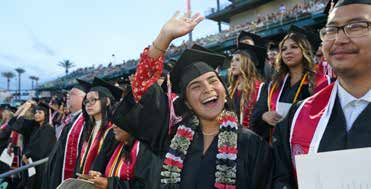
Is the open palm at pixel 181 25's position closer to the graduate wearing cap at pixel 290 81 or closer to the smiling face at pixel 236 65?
the graduate wearing cap at pixel 290 81

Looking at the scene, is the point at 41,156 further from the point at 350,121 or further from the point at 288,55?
the point at 350,121

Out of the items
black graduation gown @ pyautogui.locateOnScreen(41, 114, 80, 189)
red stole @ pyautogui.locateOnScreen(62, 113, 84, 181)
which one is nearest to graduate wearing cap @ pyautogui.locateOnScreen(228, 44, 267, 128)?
red stole @ pyautogui.locateOnScreen(62, 113, 84, 181)

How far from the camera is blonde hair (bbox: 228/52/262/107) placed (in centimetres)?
397

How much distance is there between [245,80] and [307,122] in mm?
2417

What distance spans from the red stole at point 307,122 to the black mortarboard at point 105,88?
3.00 metres

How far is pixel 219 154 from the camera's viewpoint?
6.73 feet

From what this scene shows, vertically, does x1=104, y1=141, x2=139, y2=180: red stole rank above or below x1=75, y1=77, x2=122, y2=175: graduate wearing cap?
below

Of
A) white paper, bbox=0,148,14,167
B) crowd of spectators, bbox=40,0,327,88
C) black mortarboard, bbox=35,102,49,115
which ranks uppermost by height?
crowd of spectators, bbox=40,0,327,88

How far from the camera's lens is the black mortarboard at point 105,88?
4281 millimetres

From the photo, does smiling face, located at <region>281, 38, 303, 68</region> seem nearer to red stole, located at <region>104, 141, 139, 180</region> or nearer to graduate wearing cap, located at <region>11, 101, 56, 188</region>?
red stole, located at <region>104, 141, 139, 180</region>

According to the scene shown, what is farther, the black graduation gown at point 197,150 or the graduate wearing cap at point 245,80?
the graduate wearing cap at point 245,80

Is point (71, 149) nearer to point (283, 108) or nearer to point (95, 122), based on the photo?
point (95, 122)

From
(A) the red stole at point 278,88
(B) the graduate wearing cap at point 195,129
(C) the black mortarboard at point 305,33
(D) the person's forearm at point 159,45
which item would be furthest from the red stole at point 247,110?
(D) the person's forearm at point 159,45

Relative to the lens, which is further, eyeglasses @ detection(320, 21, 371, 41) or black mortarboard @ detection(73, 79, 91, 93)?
black mortarboard @ detection(73, 79, 91, 93)
